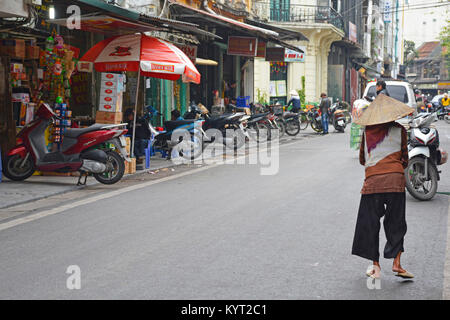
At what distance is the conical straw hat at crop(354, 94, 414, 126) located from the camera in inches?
206

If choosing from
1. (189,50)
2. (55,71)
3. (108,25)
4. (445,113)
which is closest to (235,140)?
(189,50)

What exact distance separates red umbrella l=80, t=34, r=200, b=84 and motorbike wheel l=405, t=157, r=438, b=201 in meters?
5.19

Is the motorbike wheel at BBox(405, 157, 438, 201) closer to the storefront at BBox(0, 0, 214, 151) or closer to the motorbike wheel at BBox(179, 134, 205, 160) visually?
the storefront at BBox(0, 0, 214, 151)

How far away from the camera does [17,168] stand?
1088 cm

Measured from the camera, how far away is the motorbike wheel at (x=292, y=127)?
23047 millimetres

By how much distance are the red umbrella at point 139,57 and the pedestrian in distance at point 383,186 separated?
295 inches

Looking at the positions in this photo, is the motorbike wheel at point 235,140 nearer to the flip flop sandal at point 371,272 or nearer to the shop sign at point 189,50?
the shop sign at point 189,50

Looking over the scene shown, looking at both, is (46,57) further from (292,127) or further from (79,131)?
(292,127)

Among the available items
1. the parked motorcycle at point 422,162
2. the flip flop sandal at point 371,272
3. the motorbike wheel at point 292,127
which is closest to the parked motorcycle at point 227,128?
the motorbike wheel at point 292,127

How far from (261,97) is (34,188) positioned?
2168 centimetres

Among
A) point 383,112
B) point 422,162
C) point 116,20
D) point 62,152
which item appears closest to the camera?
point 383,112
